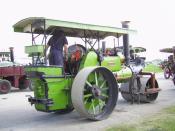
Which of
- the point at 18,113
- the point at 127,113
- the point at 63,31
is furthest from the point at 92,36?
the point at 18,113

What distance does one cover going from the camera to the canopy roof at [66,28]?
7062mm

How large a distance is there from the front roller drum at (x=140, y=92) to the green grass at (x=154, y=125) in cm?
189

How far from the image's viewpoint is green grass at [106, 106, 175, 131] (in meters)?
6.14

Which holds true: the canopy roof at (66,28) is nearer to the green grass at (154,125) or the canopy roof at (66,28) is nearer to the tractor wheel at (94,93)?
the tractor wheel at (94,93)

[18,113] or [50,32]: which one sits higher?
[50,32]

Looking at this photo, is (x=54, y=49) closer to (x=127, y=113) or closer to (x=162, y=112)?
(x=127, y=113)

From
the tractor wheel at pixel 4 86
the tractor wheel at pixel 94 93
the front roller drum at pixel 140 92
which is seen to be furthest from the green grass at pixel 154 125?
the tractor wheel at pixel 4 86

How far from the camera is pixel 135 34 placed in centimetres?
909

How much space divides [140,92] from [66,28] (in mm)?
2648

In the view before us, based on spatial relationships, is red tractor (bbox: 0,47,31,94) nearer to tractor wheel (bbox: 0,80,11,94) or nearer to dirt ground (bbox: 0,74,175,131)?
tractor wheel (bbox: 0,80,11,94)

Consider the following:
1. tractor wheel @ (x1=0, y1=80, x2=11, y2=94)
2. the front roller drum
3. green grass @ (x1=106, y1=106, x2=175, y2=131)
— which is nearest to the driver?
green grass @ (x1=106, y1=106, x2=175, y2=131)

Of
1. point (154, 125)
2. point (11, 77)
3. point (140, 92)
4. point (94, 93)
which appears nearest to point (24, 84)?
point (11, 77)

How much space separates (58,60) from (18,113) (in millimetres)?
1829

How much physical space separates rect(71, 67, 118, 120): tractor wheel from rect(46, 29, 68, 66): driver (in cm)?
71
